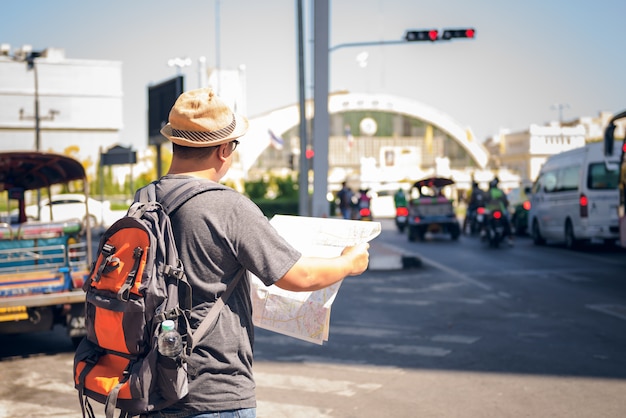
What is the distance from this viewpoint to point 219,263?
294cm

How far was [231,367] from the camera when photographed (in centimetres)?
293

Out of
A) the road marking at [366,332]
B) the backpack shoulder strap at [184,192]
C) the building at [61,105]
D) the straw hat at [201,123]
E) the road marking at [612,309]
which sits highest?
the building at [61,105]

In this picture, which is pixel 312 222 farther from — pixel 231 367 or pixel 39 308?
pixel 39 308

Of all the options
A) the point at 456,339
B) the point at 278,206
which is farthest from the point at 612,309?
the point at 278,206

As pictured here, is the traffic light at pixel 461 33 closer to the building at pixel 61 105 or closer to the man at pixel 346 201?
the man at pixel 346 201

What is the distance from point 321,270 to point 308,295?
1.33ft

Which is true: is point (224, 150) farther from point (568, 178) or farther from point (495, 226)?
point (495, 226)

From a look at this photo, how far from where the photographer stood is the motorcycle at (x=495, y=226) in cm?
2272

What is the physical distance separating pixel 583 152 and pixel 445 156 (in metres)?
94.5

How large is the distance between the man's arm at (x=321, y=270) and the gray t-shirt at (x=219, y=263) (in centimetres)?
Result: 4

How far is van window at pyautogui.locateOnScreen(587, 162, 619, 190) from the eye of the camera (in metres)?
20.3

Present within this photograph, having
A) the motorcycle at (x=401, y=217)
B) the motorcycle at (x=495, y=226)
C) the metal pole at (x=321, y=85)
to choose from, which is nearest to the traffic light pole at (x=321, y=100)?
the metal pole at (x=321, y=85)

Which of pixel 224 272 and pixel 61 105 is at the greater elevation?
pixel 61 105

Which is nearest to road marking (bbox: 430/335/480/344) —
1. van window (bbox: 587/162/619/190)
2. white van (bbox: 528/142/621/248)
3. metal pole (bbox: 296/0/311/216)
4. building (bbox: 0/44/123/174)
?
white van (bbox: 528/142/621/248)
